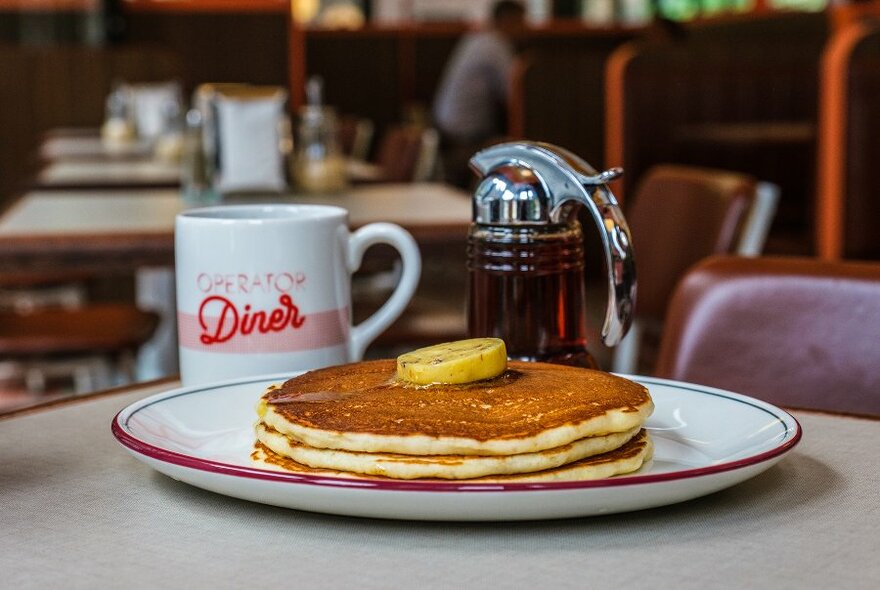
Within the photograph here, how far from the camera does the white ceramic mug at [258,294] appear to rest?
73cm

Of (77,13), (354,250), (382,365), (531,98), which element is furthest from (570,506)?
(77,13)

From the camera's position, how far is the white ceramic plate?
1.62 ft

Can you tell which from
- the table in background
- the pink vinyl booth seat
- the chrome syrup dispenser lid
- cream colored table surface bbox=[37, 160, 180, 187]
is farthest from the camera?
cream colored table surface bbox=[37, 160, 180, 187]

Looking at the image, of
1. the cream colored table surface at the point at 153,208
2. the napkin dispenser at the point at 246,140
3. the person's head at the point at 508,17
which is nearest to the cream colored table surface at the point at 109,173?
the cream colored table surface at the point at 153,208

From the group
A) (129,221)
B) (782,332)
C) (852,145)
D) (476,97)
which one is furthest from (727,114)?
(782,332)

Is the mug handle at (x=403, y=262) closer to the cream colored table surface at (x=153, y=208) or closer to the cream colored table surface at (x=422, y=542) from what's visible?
the cream colored table surface at (x=422, y=542)

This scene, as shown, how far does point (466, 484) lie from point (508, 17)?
288 inches

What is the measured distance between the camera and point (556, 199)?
0.70m

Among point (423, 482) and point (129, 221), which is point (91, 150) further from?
point (423, 482)

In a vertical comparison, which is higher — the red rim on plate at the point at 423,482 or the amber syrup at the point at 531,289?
the amber syrup at the point at 531,289

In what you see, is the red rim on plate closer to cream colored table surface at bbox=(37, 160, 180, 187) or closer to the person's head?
cream colored table surface at bbox=(37, 160, 180, 187)

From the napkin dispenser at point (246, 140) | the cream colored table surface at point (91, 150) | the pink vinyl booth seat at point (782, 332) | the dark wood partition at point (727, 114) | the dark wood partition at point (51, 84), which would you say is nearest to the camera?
the pink vinyl booth seat at point (782, 332)

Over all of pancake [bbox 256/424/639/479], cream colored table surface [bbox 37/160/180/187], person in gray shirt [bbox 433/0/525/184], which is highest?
person in gray shirt [bbox 433/0/525/184]

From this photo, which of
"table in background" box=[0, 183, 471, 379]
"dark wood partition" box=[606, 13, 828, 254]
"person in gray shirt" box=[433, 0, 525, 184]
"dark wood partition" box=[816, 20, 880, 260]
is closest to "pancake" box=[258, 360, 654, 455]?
"table in background" box=[0, 183, 471, 379]
